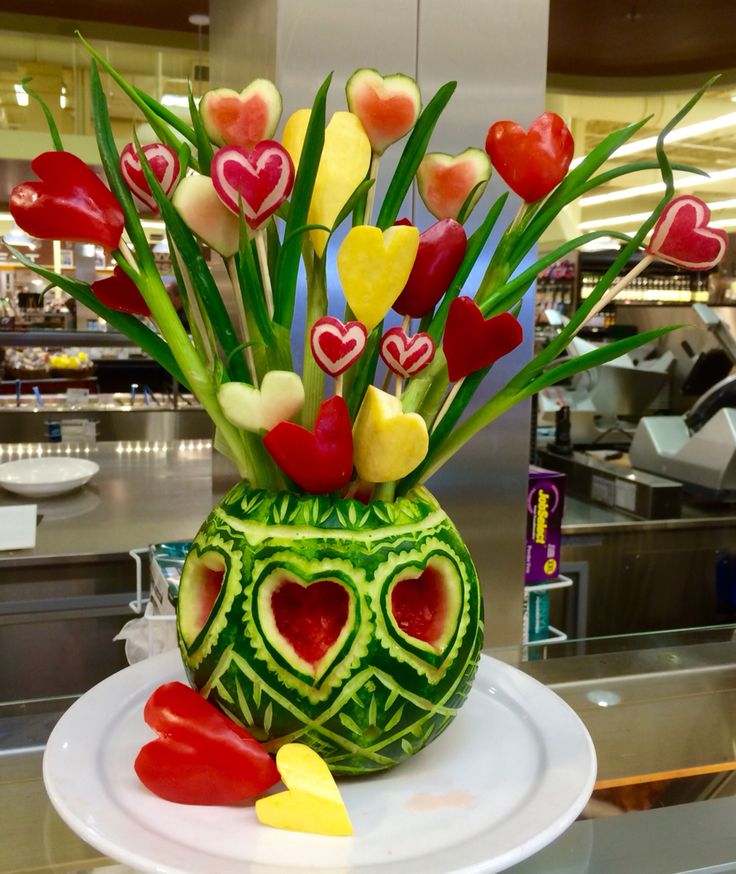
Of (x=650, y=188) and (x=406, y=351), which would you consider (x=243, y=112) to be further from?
(x=650, y=188)

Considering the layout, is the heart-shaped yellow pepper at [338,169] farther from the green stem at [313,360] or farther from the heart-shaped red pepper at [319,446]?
the heart-shaped red pepper at [319,446]

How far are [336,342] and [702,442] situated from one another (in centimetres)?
192

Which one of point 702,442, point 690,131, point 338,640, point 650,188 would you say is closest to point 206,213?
point 338,640

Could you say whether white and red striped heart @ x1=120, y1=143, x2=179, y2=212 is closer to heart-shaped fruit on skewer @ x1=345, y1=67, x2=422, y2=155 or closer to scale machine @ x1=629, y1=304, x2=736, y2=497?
heart-shaped fruit on skewer @ x1=345, y1=67, x2=422, y2=155

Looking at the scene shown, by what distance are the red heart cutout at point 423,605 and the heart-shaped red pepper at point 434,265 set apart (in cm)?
17

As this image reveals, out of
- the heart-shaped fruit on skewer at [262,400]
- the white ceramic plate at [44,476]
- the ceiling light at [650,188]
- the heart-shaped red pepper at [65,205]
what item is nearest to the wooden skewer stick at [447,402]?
the heart-shaped fruit on skewer at [262,400]

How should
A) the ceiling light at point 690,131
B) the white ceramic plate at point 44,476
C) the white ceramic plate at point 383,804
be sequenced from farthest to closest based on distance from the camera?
1. the ceiling light at point 690,131
2. the white ceramic plate at point 44,476
3. the white ceramic plate at point 383,804

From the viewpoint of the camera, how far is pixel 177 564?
0.91 metres

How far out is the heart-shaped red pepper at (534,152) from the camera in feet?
1.65

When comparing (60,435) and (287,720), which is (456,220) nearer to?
(287,720)

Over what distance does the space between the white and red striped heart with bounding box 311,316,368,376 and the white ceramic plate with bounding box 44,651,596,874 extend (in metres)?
0.24

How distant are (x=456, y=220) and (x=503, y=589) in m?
0.61

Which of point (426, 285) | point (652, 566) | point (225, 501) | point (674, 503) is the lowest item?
point (652, 566)

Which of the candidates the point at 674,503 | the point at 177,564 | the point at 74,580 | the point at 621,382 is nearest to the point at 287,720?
the point at 177,564
